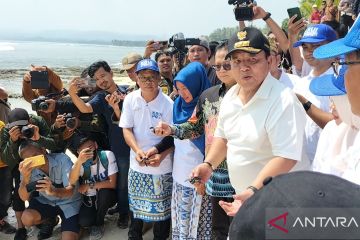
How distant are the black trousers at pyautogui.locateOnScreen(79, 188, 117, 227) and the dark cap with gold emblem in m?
2.16

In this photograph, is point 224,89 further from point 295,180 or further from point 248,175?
point 295,180

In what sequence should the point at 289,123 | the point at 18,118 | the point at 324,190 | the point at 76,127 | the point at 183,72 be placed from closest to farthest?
the point at 324,190
the point at 289,123
the point at 183,72
the point at 18,118
the point at 76,127

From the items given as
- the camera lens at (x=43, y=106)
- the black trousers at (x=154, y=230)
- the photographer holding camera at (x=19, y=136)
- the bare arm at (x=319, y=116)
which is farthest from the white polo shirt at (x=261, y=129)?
the camera lens at (x=43, y=106)

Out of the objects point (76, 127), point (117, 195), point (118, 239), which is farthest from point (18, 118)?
point (118, 239)

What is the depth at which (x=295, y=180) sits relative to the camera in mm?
696

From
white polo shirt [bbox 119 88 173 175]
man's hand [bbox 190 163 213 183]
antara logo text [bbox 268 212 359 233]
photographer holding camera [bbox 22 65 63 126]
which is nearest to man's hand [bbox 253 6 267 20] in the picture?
white polo shirt [bbox 119 88 173 175]

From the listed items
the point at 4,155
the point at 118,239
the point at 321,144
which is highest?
the point at 321,144

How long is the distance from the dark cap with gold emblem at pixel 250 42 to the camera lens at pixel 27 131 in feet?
6.72

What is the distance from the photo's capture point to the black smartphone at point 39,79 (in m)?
3.72

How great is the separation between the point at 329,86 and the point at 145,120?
1772 mm

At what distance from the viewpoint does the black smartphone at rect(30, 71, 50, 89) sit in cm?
372

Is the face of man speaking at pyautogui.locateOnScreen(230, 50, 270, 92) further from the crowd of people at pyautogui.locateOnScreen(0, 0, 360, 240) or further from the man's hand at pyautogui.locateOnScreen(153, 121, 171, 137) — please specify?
the man's hand at pyautogui.locateOnScreen(153, 121, 171, 137)

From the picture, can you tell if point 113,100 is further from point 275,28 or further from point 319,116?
point 319,116

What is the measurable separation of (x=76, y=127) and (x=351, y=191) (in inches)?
126
